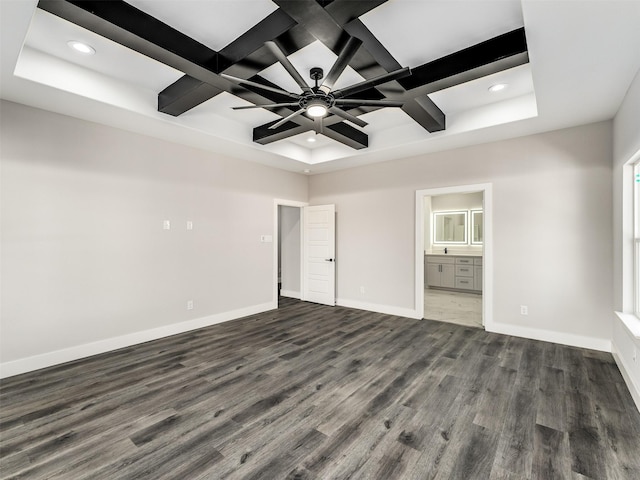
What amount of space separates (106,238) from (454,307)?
5.88 m

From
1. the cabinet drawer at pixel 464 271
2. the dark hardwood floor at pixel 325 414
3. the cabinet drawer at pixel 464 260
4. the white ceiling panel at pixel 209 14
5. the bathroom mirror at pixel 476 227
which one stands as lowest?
the dark hardwood floor at pixel 325 414

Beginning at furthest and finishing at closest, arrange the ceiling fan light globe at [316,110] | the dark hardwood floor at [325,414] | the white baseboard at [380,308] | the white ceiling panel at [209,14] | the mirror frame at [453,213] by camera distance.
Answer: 1. the mirror frame at [453,213]
2. the white baseboard at [380,308]
3. the ceiling fan light globe at [316,110]
4. the white ceiling panel at [209,14]
5. the dark hardwood floor at [325,414]

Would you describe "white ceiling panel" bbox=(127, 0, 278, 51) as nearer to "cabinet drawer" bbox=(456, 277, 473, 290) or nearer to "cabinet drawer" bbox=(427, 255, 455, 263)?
"cabinet drawer" bbox=(427, 255, 455, 263)

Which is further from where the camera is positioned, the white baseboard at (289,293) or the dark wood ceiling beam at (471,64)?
the white baseboard at (289,293)

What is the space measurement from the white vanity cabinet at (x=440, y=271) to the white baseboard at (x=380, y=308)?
2913 millimetres

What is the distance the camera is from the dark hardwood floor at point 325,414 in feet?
5.88

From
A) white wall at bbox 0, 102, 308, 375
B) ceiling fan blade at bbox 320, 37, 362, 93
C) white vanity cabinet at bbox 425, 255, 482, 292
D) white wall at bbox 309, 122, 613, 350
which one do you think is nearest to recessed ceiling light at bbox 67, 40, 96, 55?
white wall at bbox 0, 102, 308, 375

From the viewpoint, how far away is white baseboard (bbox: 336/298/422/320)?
5048mm

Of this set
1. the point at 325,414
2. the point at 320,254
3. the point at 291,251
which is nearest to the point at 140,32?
the point at 325,414

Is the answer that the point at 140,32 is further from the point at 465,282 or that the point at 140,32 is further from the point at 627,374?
the point at 465,282

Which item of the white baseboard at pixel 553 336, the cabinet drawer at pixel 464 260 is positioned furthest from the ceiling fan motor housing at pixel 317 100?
the cabinet drawer at pixel 464 260

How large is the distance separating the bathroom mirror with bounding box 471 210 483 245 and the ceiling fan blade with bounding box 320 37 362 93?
635 cm

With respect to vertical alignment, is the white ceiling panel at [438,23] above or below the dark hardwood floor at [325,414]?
above

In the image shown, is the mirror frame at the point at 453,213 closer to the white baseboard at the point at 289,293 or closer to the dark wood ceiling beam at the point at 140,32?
the white baseboard at the point at 289,293
